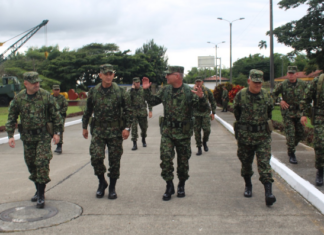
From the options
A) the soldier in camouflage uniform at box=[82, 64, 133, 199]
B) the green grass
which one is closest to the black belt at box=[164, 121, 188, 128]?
the soldier in camouflage uniform at box=[82, 64, 133, 199]

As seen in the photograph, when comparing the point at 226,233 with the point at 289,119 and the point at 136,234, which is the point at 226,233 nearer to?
Result: the point at 136,234

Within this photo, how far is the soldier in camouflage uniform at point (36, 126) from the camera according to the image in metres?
4.97

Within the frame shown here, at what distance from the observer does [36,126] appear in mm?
5039

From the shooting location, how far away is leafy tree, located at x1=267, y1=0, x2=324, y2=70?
26781 millimetres

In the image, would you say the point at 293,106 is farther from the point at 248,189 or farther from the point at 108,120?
the point at 108,120

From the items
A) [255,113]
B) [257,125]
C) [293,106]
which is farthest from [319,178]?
[293,106]

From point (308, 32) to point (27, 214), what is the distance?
26432 mm

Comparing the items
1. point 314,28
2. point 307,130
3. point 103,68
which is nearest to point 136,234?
point 103,68

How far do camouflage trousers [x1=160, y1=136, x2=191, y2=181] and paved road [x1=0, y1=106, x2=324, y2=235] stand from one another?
369 mm

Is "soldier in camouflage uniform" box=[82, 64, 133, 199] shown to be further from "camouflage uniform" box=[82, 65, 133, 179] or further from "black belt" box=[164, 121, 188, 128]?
"black belt" box=[164, 121, 188, 128]

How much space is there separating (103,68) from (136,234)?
2.41m

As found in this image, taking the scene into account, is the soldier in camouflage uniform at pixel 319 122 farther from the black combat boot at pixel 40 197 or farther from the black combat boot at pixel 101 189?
the black combat boot at pixel 40 197

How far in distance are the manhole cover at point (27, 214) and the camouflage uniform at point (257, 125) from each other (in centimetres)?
271

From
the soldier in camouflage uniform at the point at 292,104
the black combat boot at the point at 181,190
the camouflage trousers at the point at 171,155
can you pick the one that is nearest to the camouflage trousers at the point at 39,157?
the camouflage trousers at the point at 171,155
